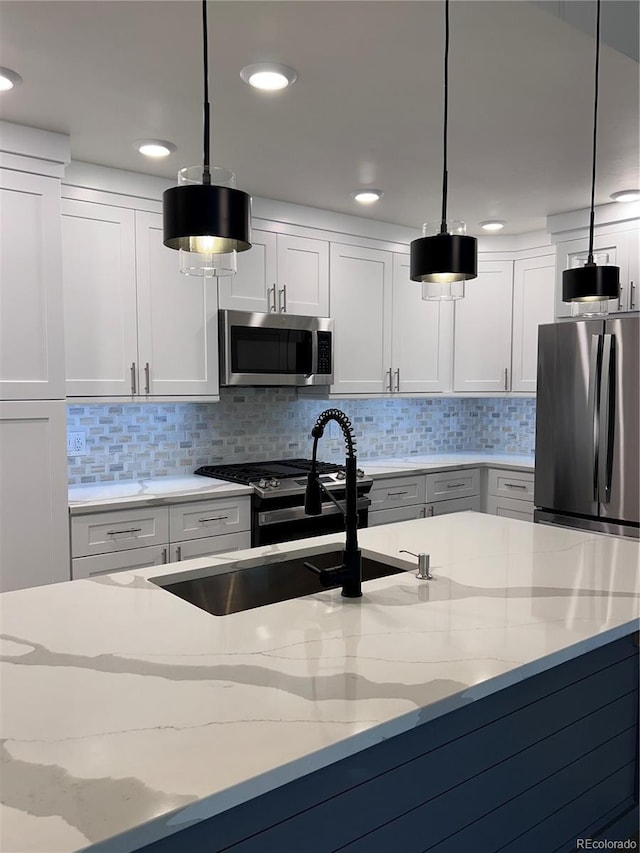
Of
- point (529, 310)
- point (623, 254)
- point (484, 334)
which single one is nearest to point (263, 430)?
point (484, 334)

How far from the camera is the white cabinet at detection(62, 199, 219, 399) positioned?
10.4ft

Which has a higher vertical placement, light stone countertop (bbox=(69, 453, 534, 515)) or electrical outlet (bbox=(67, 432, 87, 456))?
electrical outlet (bbox=(67, 432, 87, 456))

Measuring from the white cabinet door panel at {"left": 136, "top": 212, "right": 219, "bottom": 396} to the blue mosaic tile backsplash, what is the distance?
1.18 ft

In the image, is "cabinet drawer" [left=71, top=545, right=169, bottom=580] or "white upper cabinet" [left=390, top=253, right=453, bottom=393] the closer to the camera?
"cabinet drawer" [left=71, top=545, right=169, bottom=580]

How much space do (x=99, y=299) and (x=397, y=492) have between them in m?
2.13

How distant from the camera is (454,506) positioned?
458 cm

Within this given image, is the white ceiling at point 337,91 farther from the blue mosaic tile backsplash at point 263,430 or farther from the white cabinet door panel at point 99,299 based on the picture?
the blue mosaic tile backsplash at point 263,430

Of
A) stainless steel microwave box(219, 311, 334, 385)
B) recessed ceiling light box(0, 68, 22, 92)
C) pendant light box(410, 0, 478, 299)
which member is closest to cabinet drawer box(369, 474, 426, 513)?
stainless steel microwave box(219, 311, 334, 385)

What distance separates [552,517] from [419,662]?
2.81 metres

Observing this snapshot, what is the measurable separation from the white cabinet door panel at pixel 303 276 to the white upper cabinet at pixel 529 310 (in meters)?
1.52

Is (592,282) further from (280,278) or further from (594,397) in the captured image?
(280,278)

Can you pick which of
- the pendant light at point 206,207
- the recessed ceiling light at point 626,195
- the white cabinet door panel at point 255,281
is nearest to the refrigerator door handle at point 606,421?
the recessed ceiling light at point 626,195

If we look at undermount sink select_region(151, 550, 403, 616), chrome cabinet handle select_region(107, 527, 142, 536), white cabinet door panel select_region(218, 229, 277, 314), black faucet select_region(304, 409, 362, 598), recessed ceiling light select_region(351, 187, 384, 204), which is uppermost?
recessed ceiling light select_region(351, 187, 384, 204)

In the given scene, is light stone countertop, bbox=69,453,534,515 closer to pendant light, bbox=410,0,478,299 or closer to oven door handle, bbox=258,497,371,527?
oven door handle, bbox=258,497,371,527
